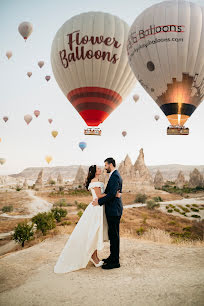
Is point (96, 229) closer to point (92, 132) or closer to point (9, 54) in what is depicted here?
point (92, 132)

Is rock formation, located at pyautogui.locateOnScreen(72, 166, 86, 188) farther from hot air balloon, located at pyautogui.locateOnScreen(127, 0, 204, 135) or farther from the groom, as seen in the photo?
the groom

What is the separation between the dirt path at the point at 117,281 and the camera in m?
3.38

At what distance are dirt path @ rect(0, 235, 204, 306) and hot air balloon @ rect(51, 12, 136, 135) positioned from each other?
10.4 m

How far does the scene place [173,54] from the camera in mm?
9891

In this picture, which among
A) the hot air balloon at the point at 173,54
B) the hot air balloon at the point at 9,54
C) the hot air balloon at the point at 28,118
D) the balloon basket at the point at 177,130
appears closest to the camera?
the hot air balloon at the point at 173,54

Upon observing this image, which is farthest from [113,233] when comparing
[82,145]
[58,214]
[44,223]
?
[82,145]

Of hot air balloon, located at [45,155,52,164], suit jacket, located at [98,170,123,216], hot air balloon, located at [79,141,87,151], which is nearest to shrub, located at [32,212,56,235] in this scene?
suit jacket, located at [98,170,123,216]

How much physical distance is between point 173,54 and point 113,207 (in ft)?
25.5

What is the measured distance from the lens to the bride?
4.61 metres

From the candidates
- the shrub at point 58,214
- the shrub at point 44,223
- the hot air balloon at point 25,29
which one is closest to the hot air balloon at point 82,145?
the shrub at point 58,214

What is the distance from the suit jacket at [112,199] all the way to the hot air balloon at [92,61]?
34.1 ft

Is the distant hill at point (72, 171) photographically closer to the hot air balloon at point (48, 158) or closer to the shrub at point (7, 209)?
the hot air balloon at point (48, 158)

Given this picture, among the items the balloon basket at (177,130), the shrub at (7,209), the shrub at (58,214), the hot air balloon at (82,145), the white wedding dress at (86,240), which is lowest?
the shrub at (7,209)

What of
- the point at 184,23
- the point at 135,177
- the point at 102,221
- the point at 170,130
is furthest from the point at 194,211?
the point at 102,221
